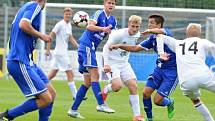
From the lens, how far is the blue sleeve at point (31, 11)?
35.3 ft

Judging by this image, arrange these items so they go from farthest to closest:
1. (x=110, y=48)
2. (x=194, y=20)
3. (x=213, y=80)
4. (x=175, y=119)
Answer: (x=194, y=20)
(x=175, y=119)
(x=110, y=48)
(x=213, y=80)

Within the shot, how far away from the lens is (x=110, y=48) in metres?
13.6

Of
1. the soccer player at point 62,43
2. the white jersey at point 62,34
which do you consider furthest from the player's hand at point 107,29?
the white jersey at point 62,34

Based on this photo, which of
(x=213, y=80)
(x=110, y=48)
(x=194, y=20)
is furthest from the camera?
(x=194, y=20)

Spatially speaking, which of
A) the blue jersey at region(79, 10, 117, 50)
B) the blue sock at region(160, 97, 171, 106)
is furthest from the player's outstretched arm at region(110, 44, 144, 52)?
the blue jersey at region(79, 10, 117, 50)

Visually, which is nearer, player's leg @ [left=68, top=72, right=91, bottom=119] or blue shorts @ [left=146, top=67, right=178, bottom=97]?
blue shorts @ [left=146, top=67, right=178, bottom=97]

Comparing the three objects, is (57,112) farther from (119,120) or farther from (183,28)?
Answer: (183,28)

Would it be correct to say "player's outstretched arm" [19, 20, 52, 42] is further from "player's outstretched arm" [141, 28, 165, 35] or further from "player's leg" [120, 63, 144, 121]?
"player's leg" [120, 63, 144, 121]

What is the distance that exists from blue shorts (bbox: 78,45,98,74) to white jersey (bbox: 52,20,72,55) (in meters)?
4.65

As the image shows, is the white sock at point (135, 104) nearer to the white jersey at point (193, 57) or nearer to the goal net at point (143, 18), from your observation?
the white jersey at point (193, 57)

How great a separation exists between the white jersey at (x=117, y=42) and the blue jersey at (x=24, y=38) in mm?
3143

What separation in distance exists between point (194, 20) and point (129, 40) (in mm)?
15958

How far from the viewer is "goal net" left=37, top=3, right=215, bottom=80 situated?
27516 millimetres

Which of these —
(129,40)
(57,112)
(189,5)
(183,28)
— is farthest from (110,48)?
(189,5)
